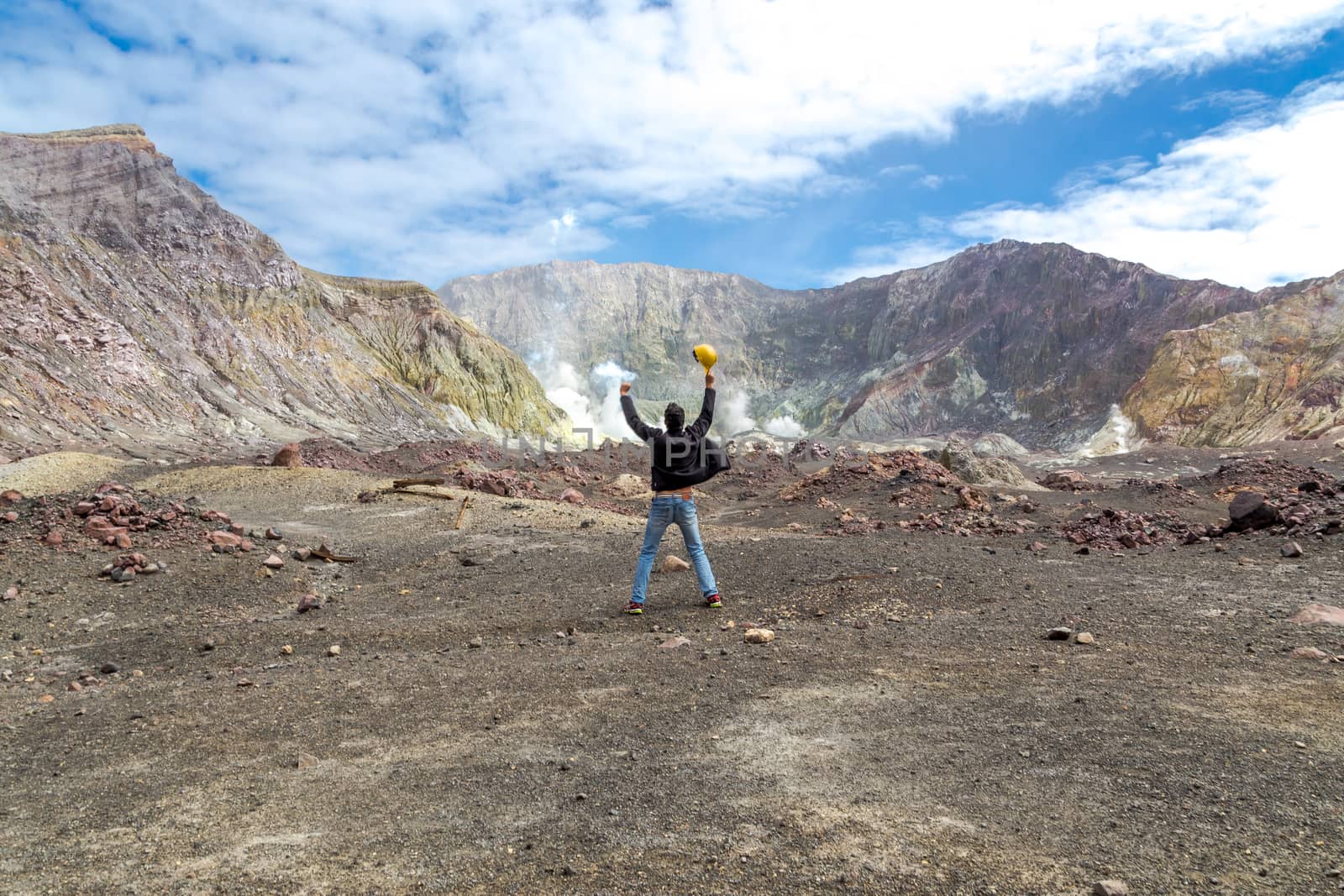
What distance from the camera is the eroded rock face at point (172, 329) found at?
31375 mm

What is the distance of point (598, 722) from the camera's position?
4.38m

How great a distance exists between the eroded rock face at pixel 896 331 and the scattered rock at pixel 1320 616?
62356 mm

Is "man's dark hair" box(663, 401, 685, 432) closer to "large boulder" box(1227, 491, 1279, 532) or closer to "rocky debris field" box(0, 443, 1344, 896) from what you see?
"rocky debris field" box(0, 443, 1344, 896)

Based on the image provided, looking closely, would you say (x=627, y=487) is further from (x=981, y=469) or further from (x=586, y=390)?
(x=586, y=390)

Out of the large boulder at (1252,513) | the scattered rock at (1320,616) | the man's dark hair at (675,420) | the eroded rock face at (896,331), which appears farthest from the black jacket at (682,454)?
the eroded rock face at (896,331)

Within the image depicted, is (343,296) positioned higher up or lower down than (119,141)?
lower down

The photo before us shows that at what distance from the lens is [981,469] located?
2555 centimetres

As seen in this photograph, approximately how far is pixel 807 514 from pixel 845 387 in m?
81.8

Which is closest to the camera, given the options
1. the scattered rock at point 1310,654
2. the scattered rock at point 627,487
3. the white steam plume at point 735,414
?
the scattered rock at point 1310,654

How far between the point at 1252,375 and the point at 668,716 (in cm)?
6073

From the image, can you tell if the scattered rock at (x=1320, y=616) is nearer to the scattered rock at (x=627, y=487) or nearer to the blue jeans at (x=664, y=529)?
the blue jeans at (x=664, y=529)

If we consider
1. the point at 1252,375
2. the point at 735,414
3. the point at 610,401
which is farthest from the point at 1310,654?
the point at 735,414

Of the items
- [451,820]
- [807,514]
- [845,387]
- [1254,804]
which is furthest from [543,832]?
[845,387]

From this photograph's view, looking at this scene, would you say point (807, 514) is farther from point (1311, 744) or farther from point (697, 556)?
point (1311, 744)
